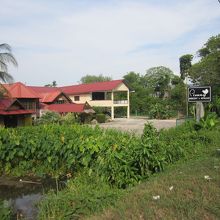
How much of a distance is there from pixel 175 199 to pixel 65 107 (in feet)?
→ 117

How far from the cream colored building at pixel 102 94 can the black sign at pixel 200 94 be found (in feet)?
105

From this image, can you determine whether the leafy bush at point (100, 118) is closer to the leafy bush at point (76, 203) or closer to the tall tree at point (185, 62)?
the tall tree at point (185, 62)

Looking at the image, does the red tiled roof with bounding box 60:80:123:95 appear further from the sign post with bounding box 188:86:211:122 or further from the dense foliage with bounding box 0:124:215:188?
the dense foliage with bounding box 0:124:215:188

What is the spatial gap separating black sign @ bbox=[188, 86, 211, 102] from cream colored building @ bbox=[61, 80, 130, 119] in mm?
32005

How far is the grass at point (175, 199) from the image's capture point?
420 centimetres

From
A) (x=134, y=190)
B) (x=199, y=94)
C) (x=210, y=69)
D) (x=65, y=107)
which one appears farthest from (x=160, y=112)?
(x=134, y=190)

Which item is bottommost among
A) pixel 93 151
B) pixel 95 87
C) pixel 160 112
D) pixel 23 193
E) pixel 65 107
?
pixel 23 193

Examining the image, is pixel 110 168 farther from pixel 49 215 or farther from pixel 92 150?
pixel 49 215

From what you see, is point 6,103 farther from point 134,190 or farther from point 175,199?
point 175,199

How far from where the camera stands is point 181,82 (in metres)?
52.5

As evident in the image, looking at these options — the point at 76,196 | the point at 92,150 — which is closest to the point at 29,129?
the point at 92,150

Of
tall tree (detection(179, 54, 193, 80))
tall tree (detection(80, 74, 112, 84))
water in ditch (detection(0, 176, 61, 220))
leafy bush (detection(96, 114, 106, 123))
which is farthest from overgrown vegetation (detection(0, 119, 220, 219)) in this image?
tall tree (detection(80, 74, 112, 84))

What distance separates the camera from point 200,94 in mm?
12867

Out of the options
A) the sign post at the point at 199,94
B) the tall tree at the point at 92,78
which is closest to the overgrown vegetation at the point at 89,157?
the sign post at the point at 199,94
